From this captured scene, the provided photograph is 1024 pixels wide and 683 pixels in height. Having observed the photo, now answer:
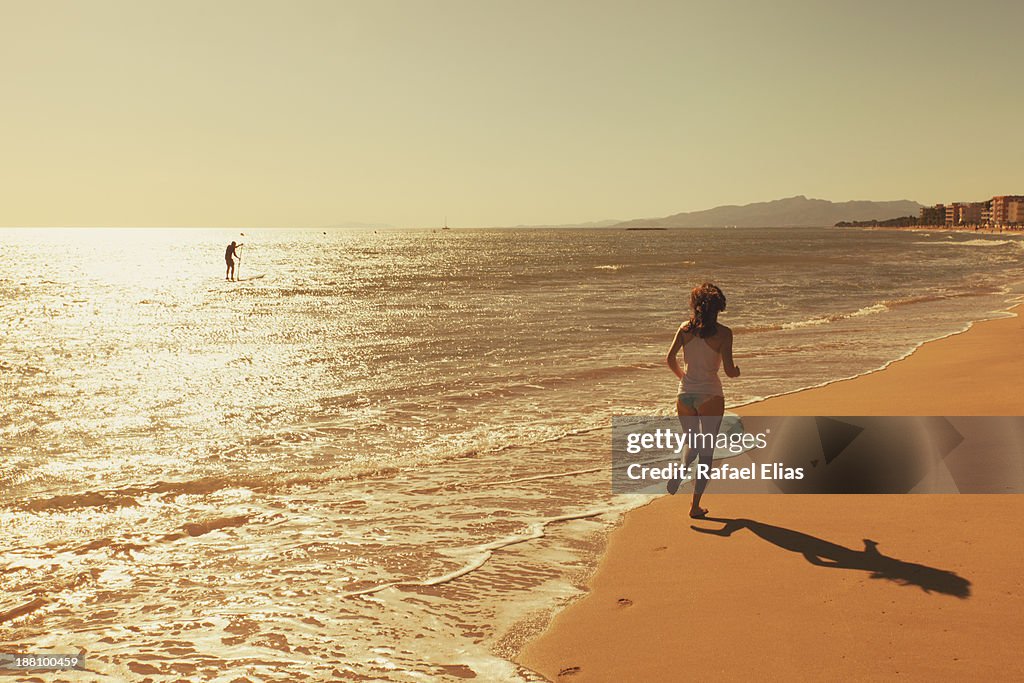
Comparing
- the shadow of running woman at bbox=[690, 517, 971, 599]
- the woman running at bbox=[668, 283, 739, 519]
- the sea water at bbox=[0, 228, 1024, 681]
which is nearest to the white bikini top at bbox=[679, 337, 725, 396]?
the woman running at bbox=[668, 283, 739, 519]

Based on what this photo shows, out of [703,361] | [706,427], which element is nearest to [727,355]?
[703,361]

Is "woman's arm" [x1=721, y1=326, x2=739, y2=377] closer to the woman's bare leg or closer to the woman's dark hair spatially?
the woman's dark hair

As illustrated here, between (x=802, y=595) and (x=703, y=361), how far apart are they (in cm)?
202

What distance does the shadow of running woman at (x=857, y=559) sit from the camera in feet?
15.1

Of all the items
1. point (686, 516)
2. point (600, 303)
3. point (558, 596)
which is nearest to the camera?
point (558, 596)

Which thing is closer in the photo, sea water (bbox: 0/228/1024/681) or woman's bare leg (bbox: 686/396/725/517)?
sea water (bbox: 0/228/1024/681)

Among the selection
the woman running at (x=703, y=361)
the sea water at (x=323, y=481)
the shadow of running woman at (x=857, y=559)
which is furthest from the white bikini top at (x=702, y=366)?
the sea water at (x=323, y=481)

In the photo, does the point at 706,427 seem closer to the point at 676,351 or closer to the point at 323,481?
the point at 676,351

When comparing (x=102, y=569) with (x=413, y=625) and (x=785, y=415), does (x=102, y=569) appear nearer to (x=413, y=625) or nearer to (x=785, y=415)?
(x=413, y=625)

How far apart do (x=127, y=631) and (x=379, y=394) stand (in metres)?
7.54

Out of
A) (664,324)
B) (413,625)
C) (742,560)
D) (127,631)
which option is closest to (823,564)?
(742,560)

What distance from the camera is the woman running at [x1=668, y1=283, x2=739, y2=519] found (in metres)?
6.04

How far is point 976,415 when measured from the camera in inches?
341

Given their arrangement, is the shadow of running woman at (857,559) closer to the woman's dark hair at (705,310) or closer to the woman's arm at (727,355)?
the woman's arm at (727,355)
